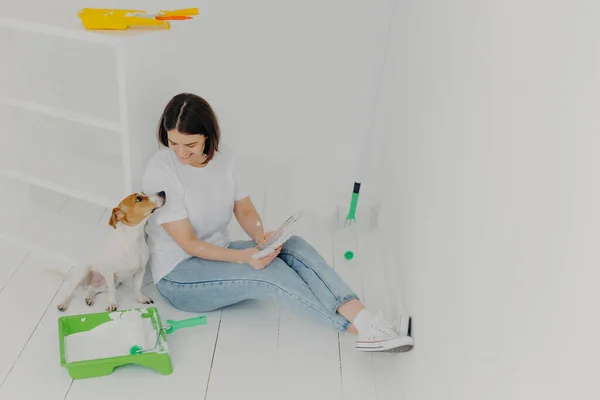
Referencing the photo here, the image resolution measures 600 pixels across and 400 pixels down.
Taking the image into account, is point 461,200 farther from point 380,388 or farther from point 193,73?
point 193,73

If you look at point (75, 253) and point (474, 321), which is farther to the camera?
point (75, 253)

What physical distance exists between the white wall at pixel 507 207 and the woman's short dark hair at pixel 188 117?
0.60 meters

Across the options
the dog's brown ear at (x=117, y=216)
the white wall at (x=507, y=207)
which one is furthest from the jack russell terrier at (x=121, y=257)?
the white wall at (x=507, y=207)

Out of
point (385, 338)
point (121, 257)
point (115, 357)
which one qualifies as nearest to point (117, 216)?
point (121, 257)

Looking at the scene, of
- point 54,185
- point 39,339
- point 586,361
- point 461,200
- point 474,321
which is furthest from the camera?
point 54,185

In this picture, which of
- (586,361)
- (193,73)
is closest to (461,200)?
(586,361)

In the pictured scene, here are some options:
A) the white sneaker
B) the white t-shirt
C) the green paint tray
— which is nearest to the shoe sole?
the white sneaker

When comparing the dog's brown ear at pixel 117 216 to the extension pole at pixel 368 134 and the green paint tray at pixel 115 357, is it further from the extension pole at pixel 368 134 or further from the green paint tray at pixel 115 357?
the extension pole at pixel 368 134

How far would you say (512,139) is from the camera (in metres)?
1.11

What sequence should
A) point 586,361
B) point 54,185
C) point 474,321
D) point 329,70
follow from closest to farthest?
1. point 586,361
2. point 474,321
3. point 54,185
4. point 329,70

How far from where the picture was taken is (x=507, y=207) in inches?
43.9

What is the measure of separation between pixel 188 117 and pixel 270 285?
0.53m

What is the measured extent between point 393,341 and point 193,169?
77 cm

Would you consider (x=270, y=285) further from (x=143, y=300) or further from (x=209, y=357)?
A: (x=143, y=300)
